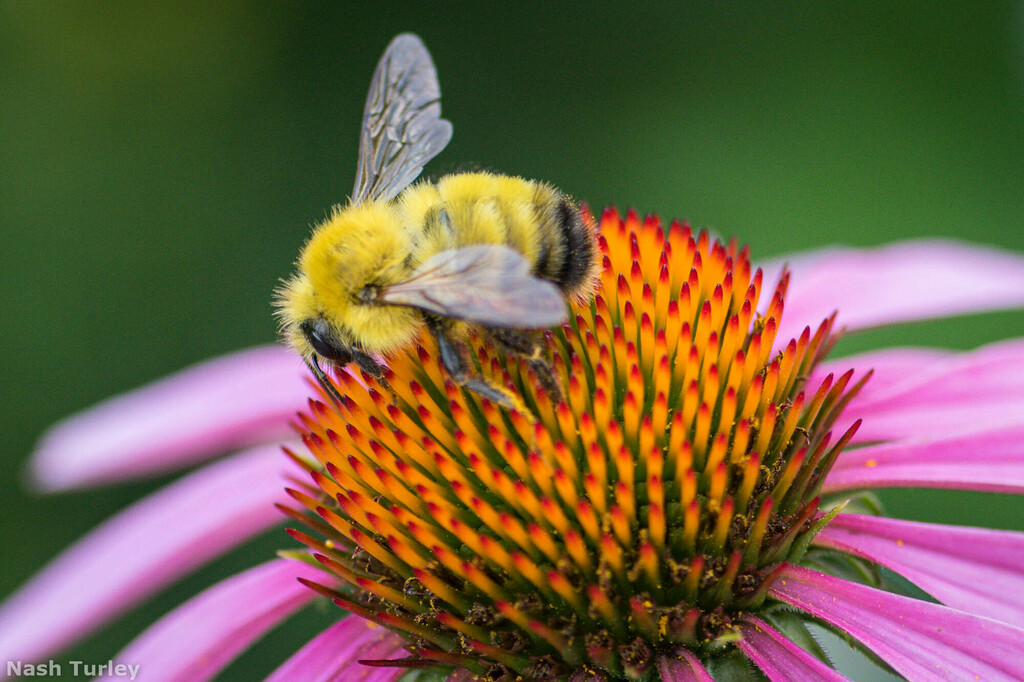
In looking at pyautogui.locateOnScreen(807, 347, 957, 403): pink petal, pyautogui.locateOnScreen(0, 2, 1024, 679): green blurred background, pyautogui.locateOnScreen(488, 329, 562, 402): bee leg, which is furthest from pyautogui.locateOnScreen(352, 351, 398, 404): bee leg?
pyautogui.locateOnScreen(0, 2, 1024, 679): green blurred background

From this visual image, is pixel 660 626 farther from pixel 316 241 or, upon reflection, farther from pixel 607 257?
pixel 316 241

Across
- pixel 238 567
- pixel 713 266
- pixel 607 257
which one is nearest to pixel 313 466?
pixel 607 257

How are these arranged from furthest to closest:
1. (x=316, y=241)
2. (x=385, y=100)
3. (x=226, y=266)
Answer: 1. (x=226, y=266)
2. (x=385, y=100)
3. (x=316, y=241)

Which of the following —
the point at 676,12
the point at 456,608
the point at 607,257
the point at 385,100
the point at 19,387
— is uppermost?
the point at 676,12

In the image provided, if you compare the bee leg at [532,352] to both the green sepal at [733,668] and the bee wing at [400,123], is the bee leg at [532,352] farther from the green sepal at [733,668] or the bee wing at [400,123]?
the bee wing at [400,123]

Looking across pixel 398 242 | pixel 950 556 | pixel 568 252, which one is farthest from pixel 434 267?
pixel 950 556

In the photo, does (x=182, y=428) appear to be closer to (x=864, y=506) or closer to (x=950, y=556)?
(x=864, y=506)
